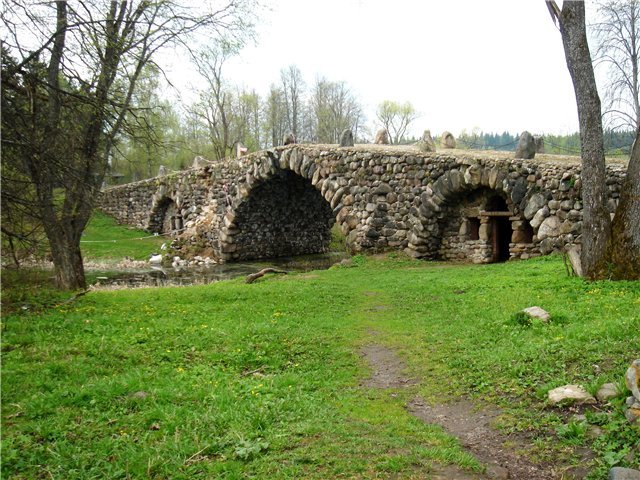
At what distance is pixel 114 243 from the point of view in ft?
80.2

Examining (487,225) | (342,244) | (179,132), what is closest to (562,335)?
(487,225)

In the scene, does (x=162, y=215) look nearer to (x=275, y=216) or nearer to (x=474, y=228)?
(x=275, y=216)

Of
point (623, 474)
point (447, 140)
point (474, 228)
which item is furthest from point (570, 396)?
point (447, 140)

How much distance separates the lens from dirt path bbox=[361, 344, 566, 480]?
317 centimetres

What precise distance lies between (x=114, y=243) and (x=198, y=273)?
880 cm

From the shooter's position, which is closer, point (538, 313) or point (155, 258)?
point (538, 313)

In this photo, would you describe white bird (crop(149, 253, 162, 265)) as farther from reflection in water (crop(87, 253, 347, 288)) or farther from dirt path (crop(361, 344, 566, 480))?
dirt path (crop(361, 344, 566, 480))

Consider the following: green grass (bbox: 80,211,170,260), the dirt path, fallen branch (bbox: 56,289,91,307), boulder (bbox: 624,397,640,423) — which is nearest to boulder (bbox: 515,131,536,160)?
the dirt path

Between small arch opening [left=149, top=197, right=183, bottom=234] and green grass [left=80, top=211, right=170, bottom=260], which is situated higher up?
small arch opening [left=149, top=197, right=183, bottom=234]

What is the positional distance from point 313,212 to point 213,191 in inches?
174

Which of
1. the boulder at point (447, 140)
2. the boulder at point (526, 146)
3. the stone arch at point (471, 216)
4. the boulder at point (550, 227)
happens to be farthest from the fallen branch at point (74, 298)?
the boulder at point (447, 140)

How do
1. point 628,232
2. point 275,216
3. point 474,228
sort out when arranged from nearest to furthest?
point 628,232 → point 474,228 → point 275,216

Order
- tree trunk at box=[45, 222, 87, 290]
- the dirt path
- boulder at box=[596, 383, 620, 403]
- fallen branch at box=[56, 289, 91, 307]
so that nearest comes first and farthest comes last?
the dirt path
boulder at box=[596, 383, 620, 403]
fallen branch at box=[56, 289, 91, 307]
tree trunk at box=[45, 222, 87, 290]

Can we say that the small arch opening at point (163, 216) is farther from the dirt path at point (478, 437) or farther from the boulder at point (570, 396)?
the boulder at point (570, 396)
